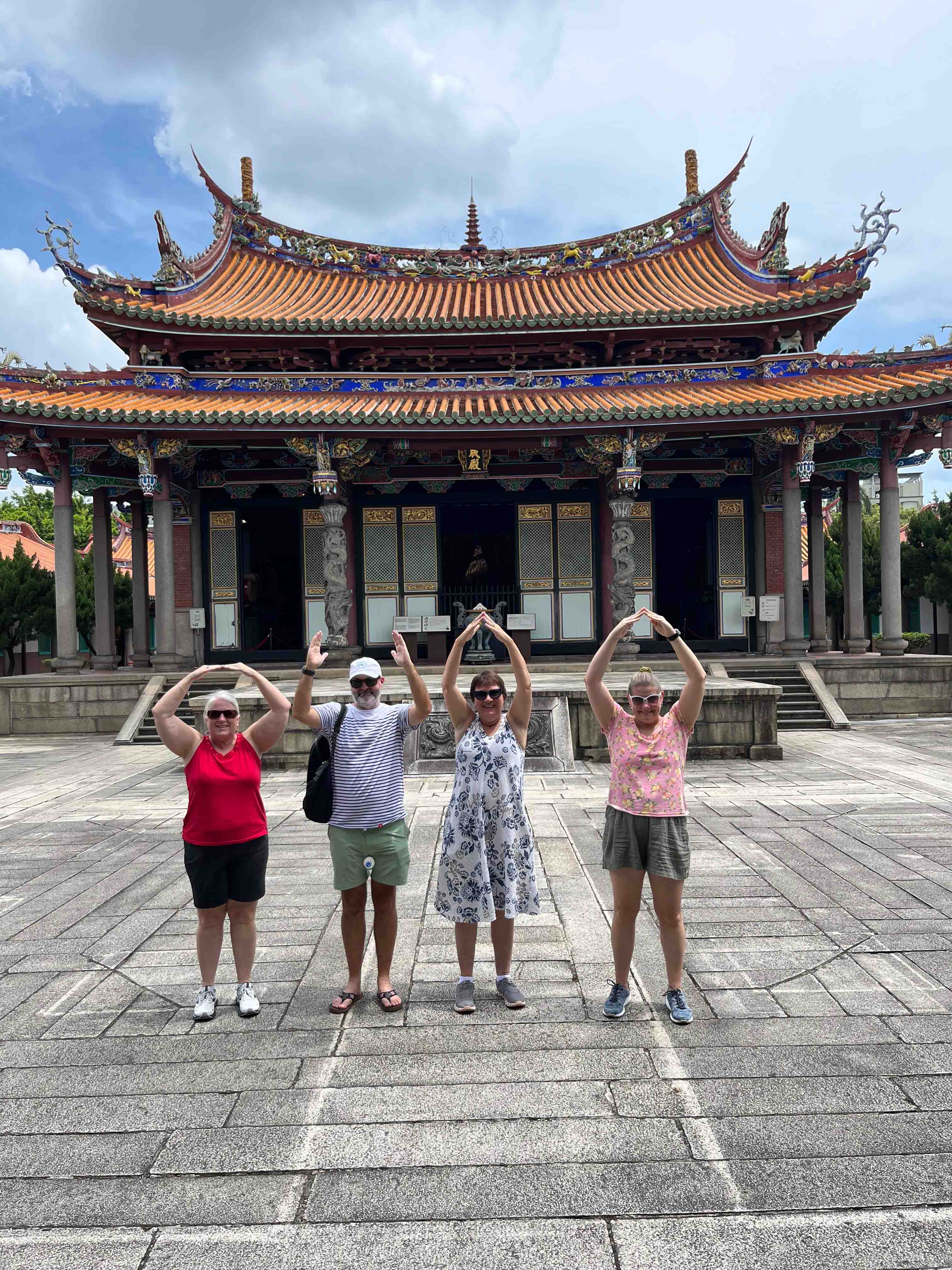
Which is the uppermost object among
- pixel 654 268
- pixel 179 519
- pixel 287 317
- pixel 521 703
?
pixel 654 268

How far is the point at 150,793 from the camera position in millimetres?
8227

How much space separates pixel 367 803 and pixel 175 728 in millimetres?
838

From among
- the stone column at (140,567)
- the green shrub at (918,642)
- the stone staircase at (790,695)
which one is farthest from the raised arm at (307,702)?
the green shrub at (918,642)

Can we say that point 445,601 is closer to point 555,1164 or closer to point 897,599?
point 897,599

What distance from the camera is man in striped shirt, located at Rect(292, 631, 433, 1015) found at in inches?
130

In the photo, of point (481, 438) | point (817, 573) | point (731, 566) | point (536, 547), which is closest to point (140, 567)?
point (481, 438)

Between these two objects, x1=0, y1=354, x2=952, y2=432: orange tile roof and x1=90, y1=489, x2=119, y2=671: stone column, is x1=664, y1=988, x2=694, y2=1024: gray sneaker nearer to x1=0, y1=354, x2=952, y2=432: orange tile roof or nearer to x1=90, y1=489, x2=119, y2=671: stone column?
x1=0, y1=354, x2=952, y2=432: orange tile roof

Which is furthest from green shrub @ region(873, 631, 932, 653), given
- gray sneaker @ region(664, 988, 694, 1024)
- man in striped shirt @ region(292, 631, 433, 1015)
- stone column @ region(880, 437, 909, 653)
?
man in striped shirt @ region(292, 631, 433, 1015)

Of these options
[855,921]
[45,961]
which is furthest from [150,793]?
[855,921]

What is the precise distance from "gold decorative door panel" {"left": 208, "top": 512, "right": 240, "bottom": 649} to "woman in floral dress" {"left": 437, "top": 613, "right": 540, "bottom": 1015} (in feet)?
42.5

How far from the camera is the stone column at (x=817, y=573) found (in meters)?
15.4

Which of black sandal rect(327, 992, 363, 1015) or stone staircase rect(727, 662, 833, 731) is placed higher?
stone staircase rect(727, 662, 833, 731)

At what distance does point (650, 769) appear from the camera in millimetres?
3217

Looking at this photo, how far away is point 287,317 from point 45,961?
1297 cm
